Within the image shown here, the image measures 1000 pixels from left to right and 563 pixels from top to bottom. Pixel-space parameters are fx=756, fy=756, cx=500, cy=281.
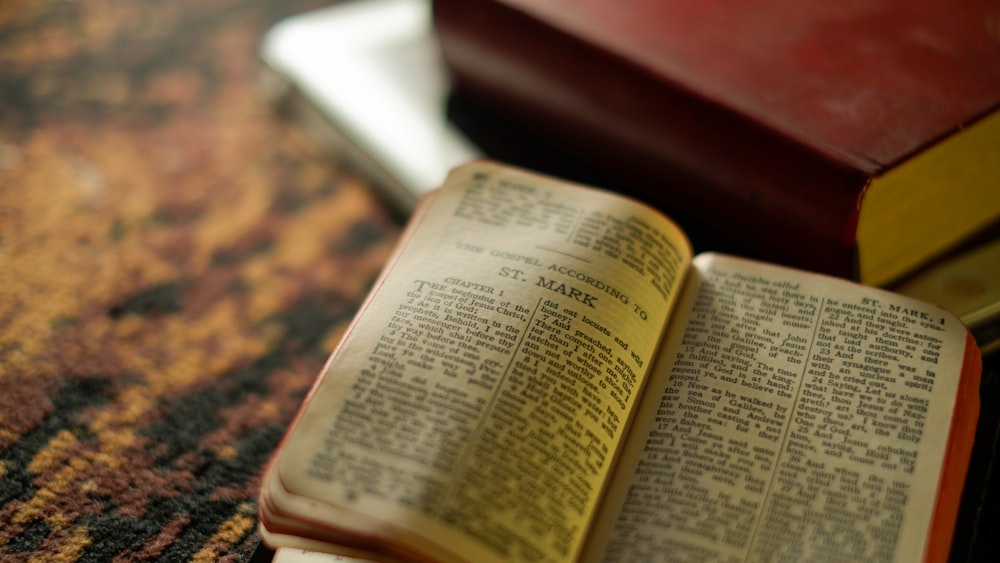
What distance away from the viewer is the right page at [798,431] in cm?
40

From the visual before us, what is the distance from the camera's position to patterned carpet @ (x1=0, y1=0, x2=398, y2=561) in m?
0.50

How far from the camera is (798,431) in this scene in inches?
17.2

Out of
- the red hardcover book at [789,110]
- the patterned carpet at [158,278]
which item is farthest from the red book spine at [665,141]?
the patterned carpet at [158,278]

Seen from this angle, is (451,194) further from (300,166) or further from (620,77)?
(300,166)

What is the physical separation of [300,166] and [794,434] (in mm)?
550

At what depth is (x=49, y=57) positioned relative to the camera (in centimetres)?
85

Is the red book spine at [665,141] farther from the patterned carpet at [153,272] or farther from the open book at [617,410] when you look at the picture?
the patterned carpet at [153,272]

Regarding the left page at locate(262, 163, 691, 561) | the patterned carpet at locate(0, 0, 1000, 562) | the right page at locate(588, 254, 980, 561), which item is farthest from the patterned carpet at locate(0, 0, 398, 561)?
the right page at locate(588, 254, 980, 561)

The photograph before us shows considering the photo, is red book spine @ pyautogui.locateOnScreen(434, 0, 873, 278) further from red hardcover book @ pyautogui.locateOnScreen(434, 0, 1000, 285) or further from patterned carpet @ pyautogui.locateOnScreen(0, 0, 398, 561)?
patterned carpet @ pyautogui.locateOnScreen(0, 0, 398, 561)

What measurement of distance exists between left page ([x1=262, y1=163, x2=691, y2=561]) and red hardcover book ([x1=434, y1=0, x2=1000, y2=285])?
0.10 m

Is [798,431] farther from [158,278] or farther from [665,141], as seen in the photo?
[158,278]

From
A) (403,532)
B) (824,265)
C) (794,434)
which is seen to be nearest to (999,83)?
(824,265)

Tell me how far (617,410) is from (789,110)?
10.5 inches

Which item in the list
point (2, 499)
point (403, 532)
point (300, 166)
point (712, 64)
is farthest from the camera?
point (300, 166)
